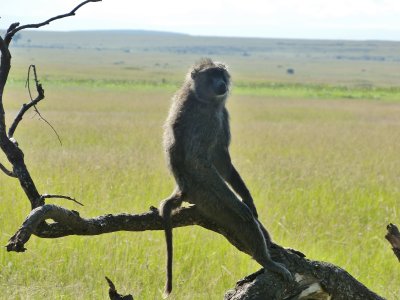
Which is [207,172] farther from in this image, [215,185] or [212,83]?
[212,83]

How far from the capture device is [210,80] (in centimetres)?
630

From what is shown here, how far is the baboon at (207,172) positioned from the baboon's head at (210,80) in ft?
0.04

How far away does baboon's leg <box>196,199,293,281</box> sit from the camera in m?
4.96

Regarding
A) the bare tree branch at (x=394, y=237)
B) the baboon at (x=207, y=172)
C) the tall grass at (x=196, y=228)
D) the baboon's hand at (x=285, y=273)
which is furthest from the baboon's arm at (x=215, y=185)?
the tall grass at (x=196, y=228)

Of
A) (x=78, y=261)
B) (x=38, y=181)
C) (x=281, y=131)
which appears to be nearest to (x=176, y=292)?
(x=78, y=261)

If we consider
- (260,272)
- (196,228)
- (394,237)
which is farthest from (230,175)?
(196,228)

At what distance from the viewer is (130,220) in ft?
15.0

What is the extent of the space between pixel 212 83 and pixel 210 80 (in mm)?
77

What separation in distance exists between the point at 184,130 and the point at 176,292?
1716mm

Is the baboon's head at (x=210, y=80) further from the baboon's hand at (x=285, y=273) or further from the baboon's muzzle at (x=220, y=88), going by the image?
the baboon's hand at (x=285, y=273)

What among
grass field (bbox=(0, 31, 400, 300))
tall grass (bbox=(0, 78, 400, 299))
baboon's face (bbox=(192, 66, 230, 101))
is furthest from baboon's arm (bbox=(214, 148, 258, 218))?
grass field (bbox=(0, 31, 400, 300))

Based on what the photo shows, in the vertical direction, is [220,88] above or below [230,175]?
above

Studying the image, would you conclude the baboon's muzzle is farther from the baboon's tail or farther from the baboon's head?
the baboon's tail

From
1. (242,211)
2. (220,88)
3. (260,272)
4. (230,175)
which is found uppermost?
(220,88)
